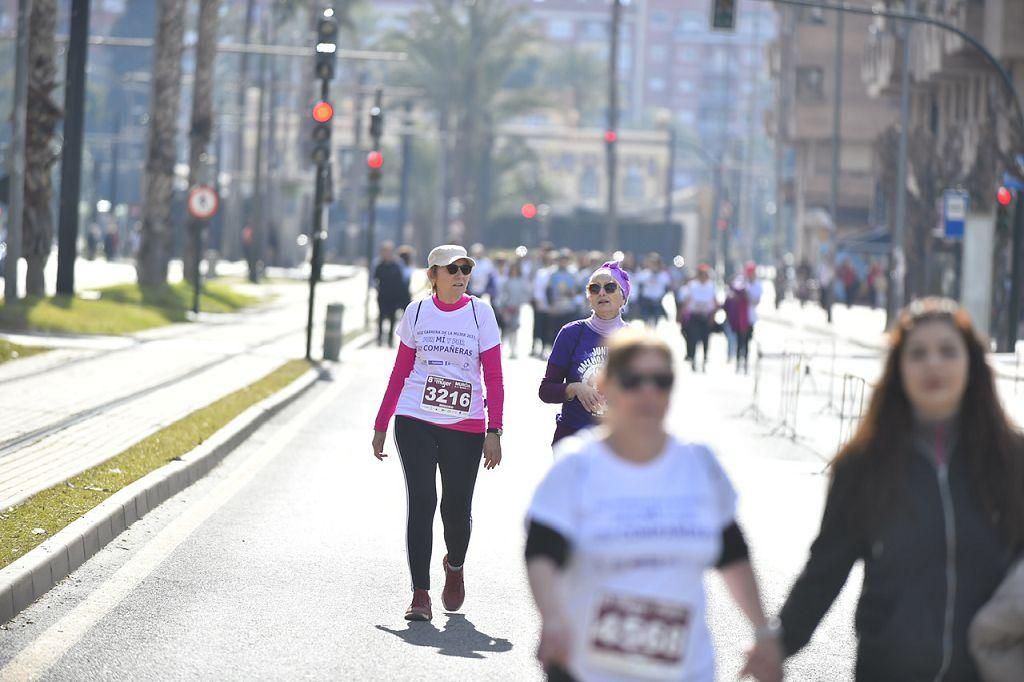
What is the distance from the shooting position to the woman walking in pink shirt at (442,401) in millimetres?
9406

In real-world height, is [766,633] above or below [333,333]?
above

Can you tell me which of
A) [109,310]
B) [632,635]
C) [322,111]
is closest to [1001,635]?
[632,635]

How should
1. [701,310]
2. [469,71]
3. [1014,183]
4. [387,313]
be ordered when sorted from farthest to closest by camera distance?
[469,71]
[387,313]
[1014,183]
[701,310]

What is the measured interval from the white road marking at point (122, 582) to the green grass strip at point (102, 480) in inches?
16.1

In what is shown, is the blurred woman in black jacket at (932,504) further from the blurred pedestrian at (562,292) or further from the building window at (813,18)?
the building window at (813,18)

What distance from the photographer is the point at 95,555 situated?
1095 cm

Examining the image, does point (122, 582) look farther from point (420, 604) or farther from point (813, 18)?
point (813, 18)

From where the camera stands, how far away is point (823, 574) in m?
5.01

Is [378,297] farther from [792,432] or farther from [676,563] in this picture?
[676,563]

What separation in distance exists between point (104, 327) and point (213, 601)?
2221cm

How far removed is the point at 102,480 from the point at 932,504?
29.2ft

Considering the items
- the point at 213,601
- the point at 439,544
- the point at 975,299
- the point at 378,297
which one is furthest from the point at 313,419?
the point at 975,299

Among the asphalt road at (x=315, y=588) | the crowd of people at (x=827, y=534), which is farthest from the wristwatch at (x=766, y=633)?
the asphalt road at (x=315, y=588)

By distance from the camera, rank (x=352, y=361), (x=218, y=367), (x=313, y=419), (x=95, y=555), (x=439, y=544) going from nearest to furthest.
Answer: (x=95, y=555) → (x=439, y=544) → (x=313, y=419) → (x=218, y=367) → (x=352, y=361)
